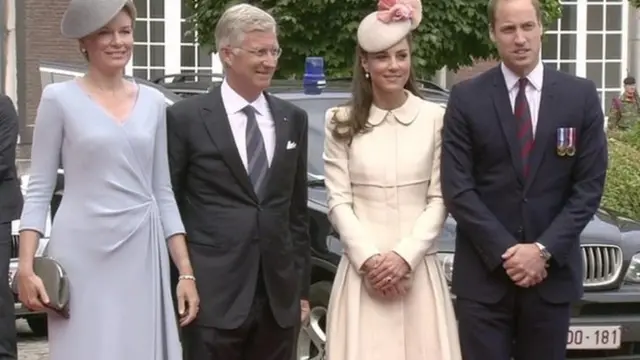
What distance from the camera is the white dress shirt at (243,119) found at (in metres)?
5.35

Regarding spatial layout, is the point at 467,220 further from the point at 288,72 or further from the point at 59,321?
the point at 288,72

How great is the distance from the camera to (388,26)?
549 centimetres

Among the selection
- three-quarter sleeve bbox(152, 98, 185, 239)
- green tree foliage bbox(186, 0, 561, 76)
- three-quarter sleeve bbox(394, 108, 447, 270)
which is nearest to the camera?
three-quarter sleeve bbox(152, 98, 185, 239)

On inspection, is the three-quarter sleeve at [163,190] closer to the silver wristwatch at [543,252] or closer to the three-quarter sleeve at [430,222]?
the three-quarter sleeve at [430,222]

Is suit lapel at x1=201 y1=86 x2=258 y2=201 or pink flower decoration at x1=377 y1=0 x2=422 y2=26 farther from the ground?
pink flower decoration at x1=377 y1=0 x2=422 y2=26

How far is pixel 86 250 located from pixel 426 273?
1.36 metres

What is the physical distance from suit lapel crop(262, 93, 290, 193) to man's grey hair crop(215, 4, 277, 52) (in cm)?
30

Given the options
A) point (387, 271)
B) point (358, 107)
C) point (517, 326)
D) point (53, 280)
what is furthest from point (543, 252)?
point (53, 280)

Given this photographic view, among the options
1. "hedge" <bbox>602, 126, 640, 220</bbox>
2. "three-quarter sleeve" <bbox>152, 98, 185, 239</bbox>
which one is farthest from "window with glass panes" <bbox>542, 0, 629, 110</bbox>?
"three-quarter sleeve" <bbox>152, 98, 185, 239</bbox>

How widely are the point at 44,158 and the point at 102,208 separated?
28 centimetres

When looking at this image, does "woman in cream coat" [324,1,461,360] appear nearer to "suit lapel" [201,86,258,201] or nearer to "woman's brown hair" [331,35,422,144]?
"woman's brown hair" [331,35,422,144]

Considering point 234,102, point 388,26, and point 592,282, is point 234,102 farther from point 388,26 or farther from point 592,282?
point 592,282

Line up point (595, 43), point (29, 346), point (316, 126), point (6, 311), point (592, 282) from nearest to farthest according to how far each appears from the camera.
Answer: point (6, 311) → point (592, 282) → point (316, 126) → point (29, 346) → point (595, 43)

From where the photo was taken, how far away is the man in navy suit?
5320 millimetres
